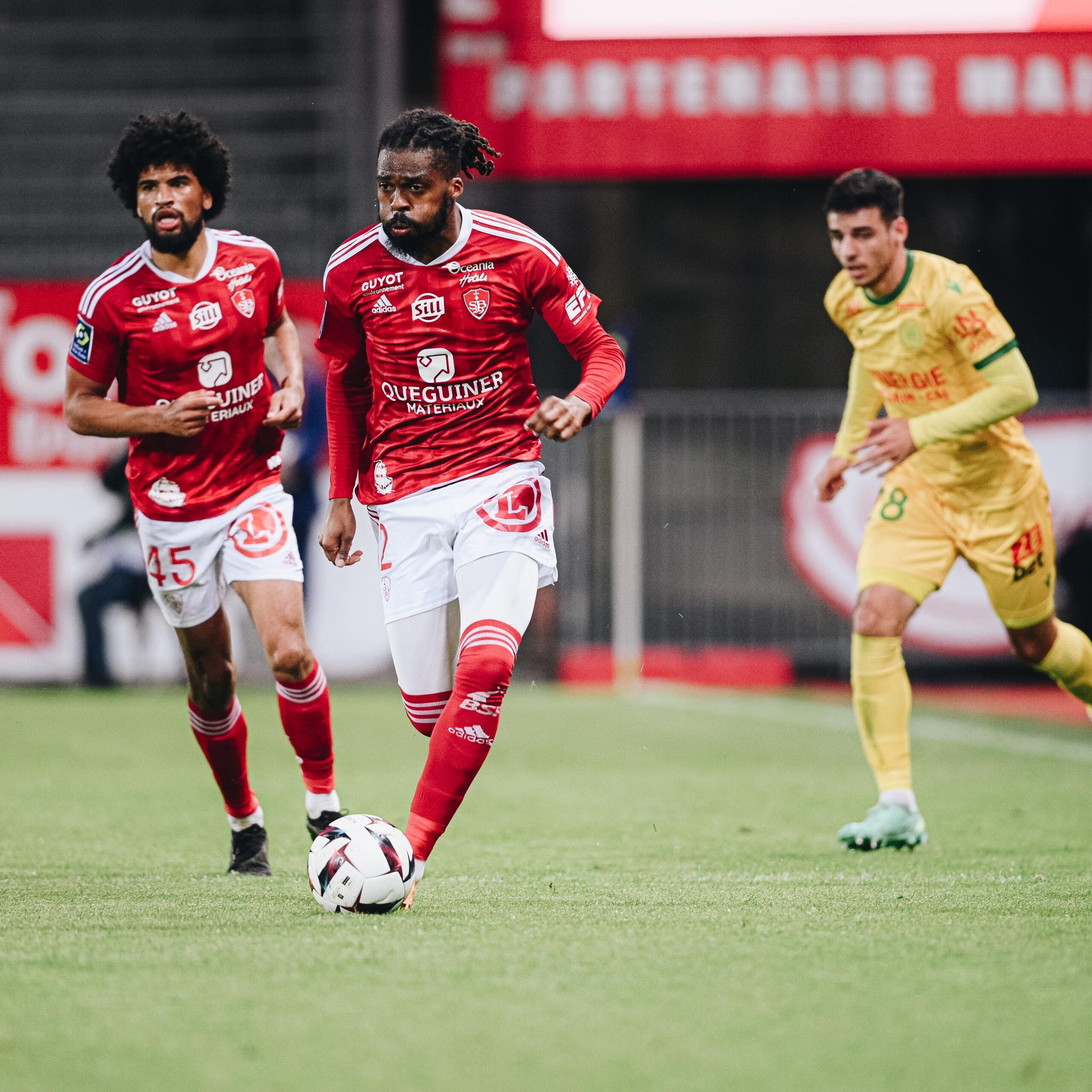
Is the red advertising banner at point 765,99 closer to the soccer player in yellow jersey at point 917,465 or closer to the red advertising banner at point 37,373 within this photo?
the red advertising banner at point 37,373

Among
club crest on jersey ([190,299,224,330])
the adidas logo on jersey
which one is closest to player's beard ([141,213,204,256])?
club crest on jersey ([190,299,224,330])

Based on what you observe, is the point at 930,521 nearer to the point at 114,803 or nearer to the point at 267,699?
the point at 114,803

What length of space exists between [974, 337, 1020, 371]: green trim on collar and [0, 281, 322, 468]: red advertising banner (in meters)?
7.47

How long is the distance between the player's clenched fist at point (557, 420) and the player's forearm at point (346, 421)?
856mm

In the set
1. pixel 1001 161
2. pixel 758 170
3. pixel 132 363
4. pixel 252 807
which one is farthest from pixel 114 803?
pixel 1001 161

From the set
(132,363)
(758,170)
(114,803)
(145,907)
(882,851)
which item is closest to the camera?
(145,907)

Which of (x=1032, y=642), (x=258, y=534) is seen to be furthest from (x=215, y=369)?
(x=1032, y=642)

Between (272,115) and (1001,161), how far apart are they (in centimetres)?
665

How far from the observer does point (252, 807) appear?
5531mm

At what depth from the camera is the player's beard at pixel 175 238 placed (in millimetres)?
5402

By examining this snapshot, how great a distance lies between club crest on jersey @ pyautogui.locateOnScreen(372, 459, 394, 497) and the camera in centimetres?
502

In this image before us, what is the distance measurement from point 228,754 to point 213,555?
64 cm

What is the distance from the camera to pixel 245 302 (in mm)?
5512

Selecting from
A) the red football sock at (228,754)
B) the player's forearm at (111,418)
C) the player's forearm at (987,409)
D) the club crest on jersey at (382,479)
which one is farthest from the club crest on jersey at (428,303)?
the player's forearm at (987,409)
